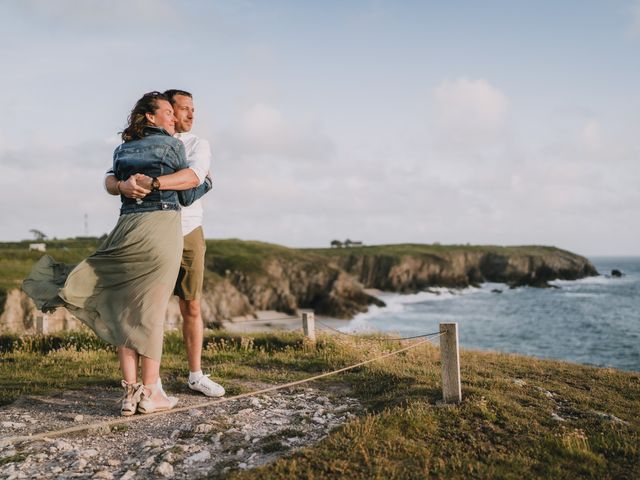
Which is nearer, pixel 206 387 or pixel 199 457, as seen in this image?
pixel 199 457

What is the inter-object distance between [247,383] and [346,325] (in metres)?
35.6

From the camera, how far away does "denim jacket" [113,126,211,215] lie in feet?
16.6

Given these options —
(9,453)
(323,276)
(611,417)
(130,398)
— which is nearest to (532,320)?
(323,276)

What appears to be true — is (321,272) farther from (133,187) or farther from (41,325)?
(133,187)

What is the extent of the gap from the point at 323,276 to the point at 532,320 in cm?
2028

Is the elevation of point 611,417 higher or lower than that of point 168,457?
lower

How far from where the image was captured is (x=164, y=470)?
4148mm

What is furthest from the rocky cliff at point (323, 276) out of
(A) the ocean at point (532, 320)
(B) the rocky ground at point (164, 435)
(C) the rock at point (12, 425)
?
(C) the rock at point (12, 425)

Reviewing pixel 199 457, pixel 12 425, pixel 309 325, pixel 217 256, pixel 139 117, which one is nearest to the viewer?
pixel 199 457

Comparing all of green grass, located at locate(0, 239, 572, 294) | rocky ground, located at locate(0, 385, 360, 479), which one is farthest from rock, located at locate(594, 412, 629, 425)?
green grass, located at locate(0, 239, 572, 294)

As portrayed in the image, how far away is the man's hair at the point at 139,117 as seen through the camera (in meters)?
5.20

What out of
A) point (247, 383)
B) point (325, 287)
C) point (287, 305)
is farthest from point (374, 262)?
point (247, 383)

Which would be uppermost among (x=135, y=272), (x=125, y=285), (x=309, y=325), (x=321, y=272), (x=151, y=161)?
(x=151, y=161)

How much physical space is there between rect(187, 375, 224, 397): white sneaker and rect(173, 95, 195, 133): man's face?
330cm
